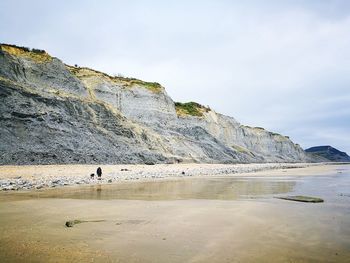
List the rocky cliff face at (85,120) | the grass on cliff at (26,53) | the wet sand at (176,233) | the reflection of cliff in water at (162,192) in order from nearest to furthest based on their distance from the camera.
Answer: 1. the wet sand at (176,233)
2. the reflection of cliff in water at (162,192)
3. the rocky cliff face at (85,120)
4. the grass on cliff at (26,53)

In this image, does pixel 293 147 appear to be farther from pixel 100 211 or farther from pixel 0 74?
pixel 100 211

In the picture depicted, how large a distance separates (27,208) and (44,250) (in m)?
5.28

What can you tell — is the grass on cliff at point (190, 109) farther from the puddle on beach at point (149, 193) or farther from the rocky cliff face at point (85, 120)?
the puddle on beach at point (149, 193)

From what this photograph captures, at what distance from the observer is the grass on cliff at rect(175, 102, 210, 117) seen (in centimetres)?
7716

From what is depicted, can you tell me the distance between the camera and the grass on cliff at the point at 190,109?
253ft

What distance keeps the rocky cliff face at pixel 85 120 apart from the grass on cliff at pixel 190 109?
1993mm

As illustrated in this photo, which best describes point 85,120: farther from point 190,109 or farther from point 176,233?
point 190,109

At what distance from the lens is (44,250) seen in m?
5.94

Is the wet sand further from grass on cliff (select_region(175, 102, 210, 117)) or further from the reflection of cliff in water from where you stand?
grass on cliff (select_region(175, 102, 210, 117))

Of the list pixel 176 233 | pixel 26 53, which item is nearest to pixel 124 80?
pixel 26 53

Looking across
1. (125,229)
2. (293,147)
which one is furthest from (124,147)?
(293,147)

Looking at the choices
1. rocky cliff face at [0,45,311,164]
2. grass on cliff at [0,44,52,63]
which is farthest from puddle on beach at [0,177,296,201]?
grass on cliff at [0,44,52,63]

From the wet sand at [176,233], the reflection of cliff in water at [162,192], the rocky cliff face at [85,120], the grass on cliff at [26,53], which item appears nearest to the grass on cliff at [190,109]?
the rocky cliff face at [85,120]

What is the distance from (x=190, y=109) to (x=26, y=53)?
142ft
